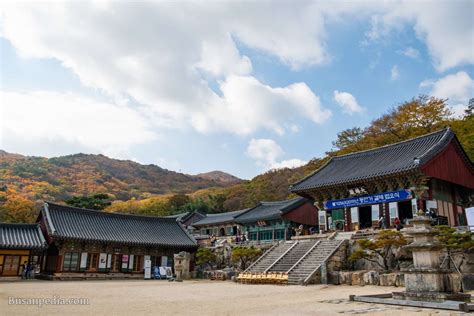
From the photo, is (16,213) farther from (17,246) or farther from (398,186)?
(398,186)

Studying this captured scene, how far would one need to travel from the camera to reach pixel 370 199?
90.4 feet

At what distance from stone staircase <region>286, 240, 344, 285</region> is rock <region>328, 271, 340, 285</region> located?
2.52 feet

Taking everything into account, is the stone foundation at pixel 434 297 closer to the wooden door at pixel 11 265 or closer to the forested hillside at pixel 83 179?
the wooden door at pixel 11 265

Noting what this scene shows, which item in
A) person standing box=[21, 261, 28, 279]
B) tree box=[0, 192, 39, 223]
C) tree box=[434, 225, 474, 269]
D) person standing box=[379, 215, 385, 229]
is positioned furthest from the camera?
tree box=[0, 192, 39, 223]

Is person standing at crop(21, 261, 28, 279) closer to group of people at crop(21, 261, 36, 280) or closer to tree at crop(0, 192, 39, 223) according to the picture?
group of people at crop(21, 261, 36, 280)

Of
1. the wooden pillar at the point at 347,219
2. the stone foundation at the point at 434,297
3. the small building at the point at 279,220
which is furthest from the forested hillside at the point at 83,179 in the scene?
the stone foundation at the point at 434,297

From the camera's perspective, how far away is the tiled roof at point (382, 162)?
25.7 metres

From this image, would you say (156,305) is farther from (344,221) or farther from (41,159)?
(41,159)

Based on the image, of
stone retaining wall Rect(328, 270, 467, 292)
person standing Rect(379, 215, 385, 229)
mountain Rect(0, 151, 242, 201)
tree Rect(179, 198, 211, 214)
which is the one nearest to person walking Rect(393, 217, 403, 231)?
person standing Rect(379, 215, 385, 229)

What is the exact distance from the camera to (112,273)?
31.8m

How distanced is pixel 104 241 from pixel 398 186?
77.5 ft

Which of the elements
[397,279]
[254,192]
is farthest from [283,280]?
[254,192]

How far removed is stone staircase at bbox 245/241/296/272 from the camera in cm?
2445

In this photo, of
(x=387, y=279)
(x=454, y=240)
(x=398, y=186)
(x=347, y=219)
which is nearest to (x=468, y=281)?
(x=454, y=240)
